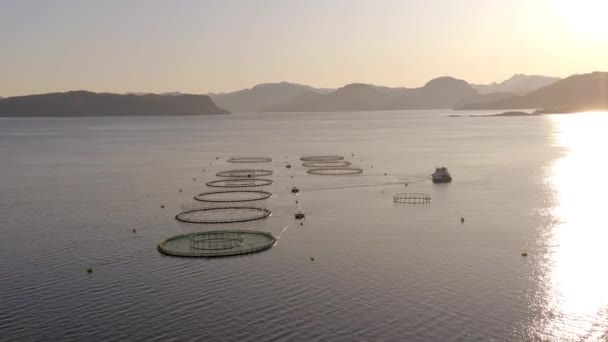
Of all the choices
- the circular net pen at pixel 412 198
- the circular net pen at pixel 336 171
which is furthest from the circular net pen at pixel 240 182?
the circular net pen at pixel 412 198

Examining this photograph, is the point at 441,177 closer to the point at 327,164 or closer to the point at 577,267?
the point at 327,164

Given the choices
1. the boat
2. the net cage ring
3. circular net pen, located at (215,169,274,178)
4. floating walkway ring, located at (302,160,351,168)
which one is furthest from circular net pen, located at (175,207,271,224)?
floating walkway ring, located at (302,160,351,168)

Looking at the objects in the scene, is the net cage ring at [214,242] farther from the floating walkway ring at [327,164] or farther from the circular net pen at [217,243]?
the floating walkway ring at [327,164]

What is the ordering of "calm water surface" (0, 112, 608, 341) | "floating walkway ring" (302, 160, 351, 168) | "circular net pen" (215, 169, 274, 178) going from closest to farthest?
"calm water surface" (0, 112, 608, 341), "circular net pen" (215, 169, 274, 178), "floating walkway ring" (302, 160, 351, 168)

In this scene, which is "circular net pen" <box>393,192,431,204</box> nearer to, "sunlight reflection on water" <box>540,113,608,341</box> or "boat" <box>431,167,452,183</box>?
"boat" <box>431,167,452,183</box>

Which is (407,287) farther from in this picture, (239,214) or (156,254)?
(239,214)

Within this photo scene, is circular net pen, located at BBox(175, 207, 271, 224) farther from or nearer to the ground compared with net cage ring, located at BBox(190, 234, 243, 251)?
nearer to the ground
